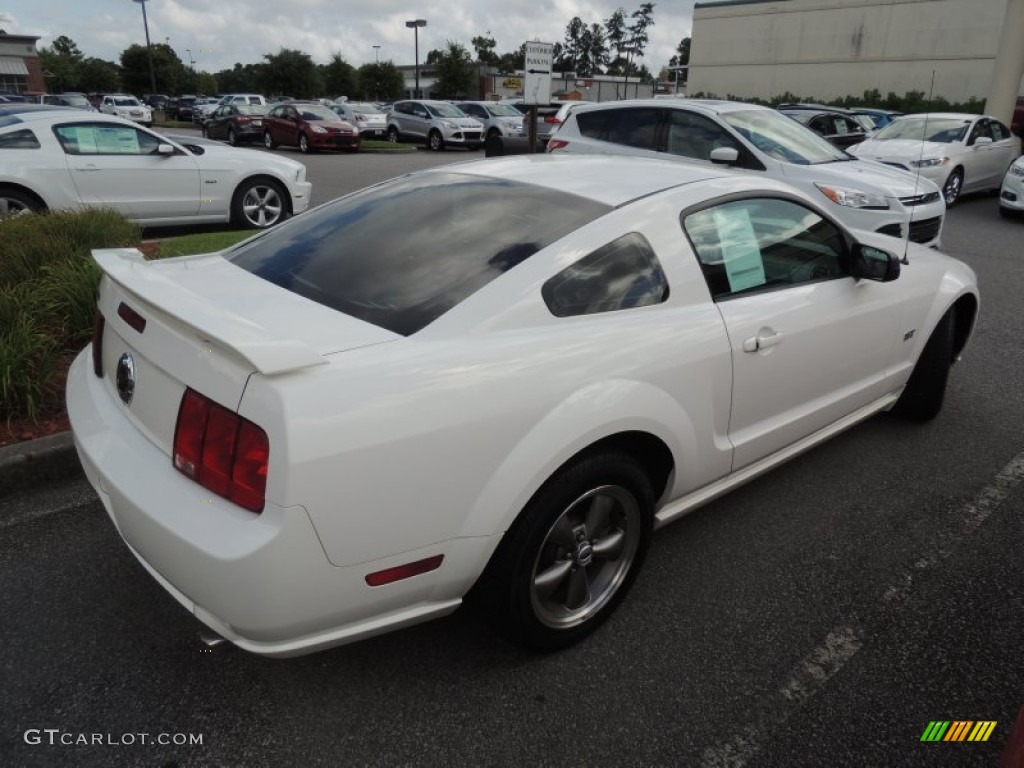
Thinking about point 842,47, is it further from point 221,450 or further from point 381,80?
point 221,450

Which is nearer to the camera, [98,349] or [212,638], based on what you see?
[212,638]

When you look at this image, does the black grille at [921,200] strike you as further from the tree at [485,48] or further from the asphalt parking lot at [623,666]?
the tree at [485,48]

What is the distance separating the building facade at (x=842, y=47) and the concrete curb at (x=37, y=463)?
4159cm

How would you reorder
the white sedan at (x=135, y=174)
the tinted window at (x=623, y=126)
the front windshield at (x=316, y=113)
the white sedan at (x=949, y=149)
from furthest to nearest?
the front windshield at (x=316, y=113), the white sedan at (x=949, y=149), the tinted window at (x=623, y=126), the white sedan at (x=135, y=174)

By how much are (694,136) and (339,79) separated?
6823 cm

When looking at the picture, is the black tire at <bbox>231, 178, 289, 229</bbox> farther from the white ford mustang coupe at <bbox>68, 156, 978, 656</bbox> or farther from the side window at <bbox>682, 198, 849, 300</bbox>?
the side window at <bbox>682, 198, 849, 300</bbox>

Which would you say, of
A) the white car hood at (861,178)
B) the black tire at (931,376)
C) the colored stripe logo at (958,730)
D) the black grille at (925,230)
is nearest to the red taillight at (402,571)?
the colored stripe logo at (958,730)

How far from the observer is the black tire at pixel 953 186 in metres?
12.8

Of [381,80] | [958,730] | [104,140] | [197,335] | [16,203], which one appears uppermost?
[381,80]

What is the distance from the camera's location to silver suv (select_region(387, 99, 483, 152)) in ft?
80.2

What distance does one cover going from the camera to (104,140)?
324 inches

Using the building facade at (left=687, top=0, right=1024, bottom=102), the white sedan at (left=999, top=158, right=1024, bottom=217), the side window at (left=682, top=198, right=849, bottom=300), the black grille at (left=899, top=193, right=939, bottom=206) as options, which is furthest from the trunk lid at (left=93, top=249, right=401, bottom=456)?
the building facade at (left=687, top=0, right=1024, bottom=102)

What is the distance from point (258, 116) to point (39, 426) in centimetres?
2419

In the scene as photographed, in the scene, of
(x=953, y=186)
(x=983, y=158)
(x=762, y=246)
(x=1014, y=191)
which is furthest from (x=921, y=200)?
(x=983, y=158)
